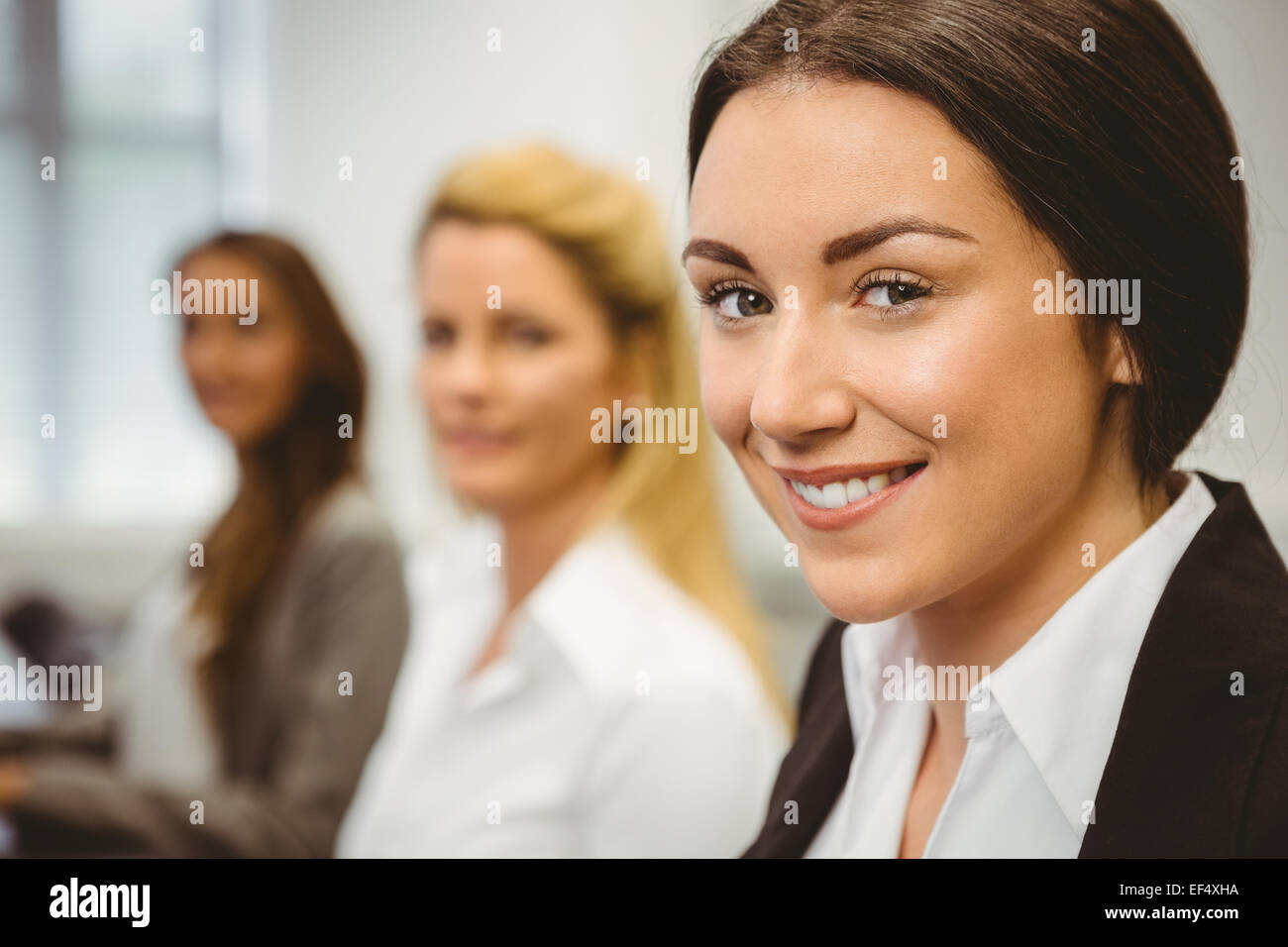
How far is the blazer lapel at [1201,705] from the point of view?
50cm

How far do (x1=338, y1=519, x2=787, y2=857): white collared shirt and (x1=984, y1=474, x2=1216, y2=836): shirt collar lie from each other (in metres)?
0.38

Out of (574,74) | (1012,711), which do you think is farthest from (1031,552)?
(574,74)

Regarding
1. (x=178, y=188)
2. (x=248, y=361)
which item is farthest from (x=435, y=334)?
(x=178, y=188)

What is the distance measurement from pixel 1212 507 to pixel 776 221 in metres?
0.26

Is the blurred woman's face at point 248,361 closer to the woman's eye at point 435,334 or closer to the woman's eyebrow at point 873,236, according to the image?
the woman's eye at point 435,334

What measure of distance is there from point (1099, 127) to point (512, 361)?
25.6 inches

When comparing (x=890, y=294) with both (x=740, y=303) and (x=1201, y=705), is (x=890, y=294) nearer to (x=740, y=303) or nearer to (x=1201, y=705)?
(x=740, y=303)

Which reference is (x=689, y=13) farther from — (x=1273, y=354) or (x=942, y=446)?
(x=942, y=446)

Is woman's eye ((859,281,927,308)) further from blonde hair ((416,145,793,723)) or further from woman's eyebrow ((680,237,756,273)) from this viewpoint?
blonde hair ((416,145,793,723))

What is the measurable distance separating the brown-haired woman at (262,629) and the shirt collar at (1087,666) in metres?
0.74

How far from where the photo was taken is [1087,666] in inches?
22.2

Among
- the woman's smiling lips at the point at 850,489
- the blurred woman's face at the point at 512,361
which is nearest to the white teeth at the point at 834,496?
the woman's smiling lips at the point at 850,489
